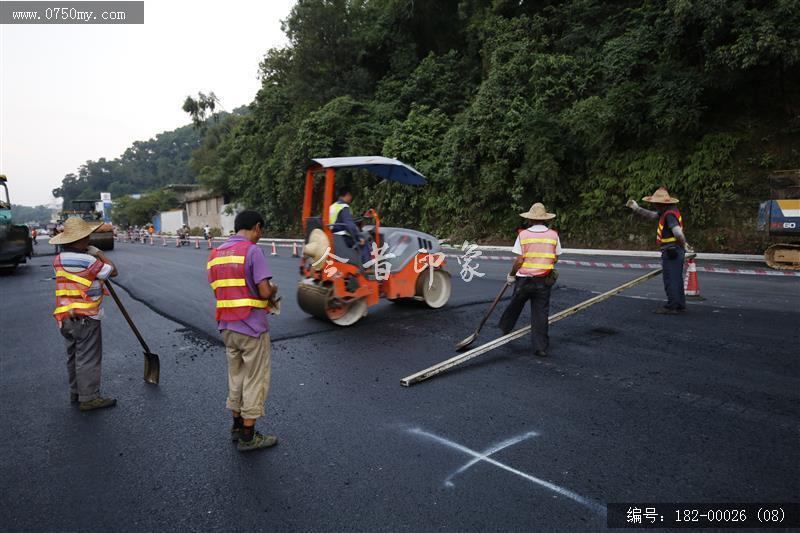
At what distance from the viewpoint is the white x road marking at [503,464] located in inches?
108

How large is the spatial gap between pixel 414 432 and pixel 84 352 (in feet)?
9.81

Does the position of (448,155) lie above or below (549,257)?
above

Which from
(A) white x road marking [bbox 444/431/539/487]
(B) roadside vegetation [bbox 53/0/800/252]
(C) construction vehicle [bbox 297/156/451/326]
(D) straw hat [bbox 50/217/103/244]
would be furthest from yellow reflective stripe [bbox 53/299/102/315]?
(B) roadside vegetation [bbox 53/0/800/252]

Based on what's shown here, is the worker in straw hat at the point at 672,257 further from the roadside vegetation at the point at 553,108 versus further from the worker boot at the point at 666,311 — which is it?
the roadside vegetation at the point at 553,108

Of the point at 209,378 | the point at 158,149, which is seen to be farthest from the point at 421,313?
the point at 158,149

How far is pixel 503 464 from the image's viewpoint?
3176mm

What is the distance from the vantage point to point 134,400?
4.51 m

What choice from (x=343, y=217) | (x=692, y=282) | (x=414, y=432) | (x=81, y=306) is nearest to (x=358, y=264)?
(x=343, y=217)

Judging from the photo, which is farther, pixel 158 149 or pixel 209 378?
pixel 158 149

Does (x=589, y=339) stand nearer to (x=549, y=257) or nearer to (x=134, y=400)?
(x=549, y=257)

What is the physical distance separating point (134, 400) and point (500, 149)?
56.4ft

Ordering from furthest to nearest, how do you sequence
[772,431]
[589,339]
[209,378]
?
[589,339], [209,378], [772,431]

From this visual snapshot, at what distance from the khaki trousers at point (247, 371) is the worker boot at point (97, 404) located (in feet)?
5.17

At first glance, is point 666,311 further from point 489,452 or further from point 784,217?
point 784,217
